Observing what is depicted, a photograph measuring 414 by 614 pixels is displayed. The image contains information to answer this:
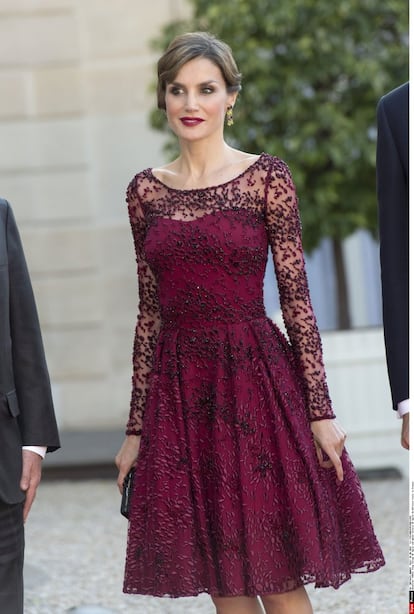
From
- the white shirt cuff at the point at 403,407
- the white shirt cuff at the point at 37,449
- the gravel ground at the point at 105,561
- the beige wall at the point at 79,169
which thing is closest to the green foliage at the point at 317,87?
the gravel ground at the point at 105,561

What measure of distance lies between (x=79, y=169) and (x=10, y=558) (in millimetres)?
7634

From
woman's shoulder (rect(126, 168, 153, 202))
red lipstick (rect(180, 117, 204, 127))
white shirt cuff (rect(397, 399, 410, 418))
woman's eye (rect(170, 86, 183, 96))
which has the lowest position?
white shirt cuff (rect(397, 399, 410, 418))

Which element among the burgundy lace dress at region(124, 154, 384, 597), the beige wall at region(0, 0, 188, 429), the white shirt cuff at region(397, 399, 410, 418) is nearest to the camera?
the white shirt cuff at region(397, 399, 410, 418)

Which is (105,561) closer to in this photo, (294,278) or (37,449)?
(37,449)

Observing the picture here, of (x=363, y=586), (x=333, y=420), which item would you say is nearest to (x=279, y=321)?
(x=363, y=586)

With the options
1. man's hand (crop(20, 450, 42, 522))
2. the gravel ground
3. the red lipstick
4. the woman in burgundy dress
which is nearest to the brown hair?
the woman in burgundy dress

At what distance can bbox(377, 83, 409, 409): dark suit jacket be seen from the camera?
3.14 m

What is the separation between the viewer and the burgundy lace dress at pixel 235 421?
11.3 feet

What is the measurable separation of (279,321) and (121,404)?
10.7ft

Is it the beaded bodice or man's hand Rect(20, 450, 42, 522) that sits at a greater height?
the beaded bodice

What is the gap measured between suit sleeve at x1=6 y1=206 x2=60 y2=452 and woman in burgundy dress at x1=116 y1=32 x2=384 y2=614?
0.30m

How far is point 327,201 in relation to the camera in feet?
27.8

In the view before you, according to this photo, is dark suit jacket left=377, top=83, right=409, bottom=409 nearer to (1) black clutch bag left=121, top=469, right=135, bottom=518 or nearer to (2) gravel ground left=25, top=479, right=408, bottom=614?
(1) black clutch bag left=121, top=469, right=135, bottom=518

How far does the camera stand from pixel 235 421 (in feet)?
11.5
